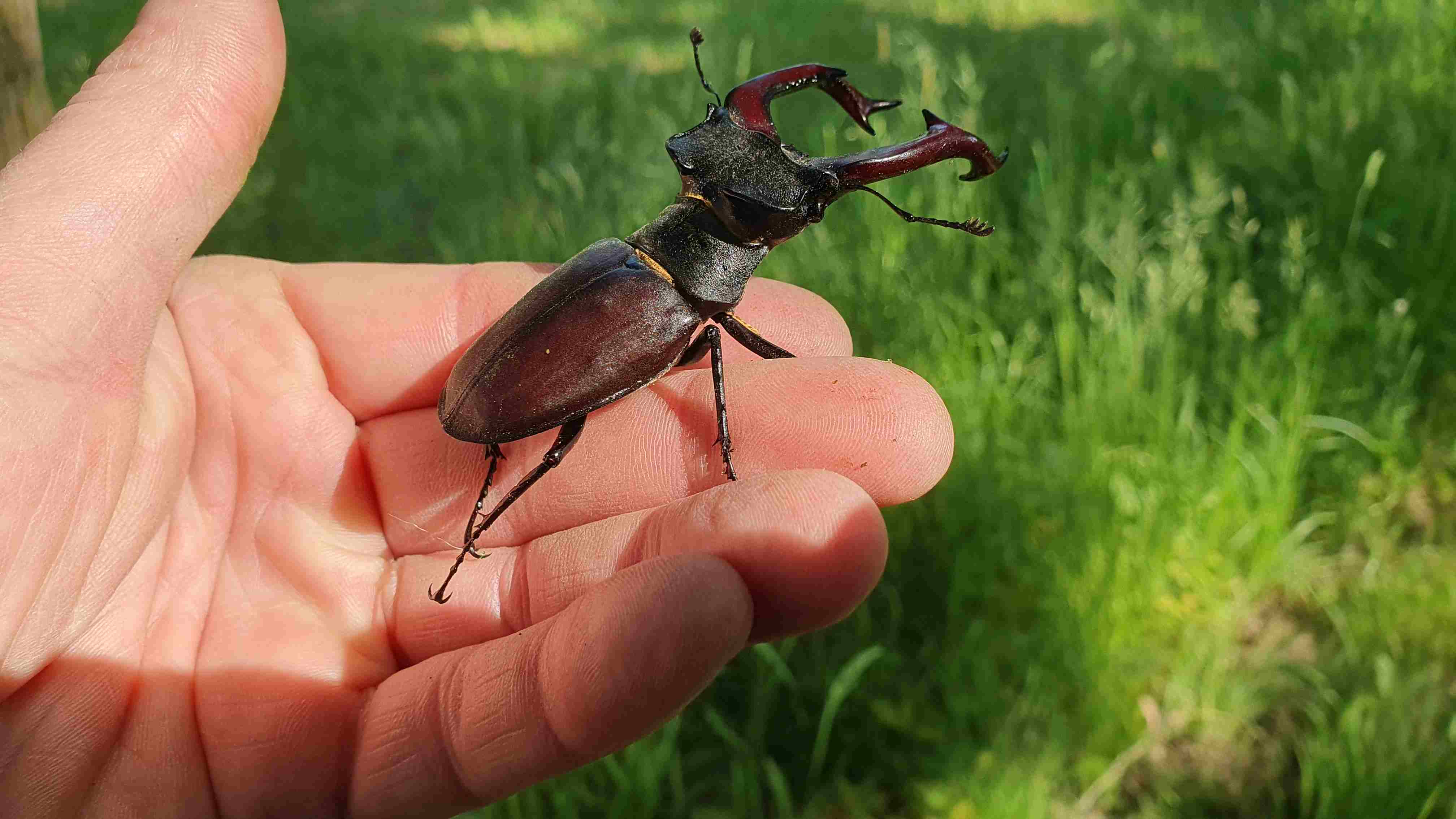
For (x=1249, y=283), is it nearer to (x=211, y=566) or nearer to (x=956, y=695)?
(x=956, y=695)

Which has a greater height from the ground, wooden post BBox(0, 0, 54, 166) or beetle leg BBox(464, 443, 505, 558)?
wooden post BBox(0, 0, 54, 166)

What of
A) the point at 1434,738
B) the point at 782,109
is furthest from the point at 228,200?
the point at 782,109

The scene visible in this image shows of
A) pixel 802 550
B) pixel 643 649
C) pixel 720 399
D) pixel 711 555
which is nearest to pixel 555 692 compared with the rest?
pixel 643 649

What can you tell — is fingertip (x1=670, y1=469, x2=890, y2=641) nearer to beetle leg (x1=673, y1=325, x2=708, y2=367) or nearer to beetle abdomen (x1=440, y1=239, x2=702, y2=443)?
beetle abdomen (x1=440, y1=239, x2=702, y2=443)

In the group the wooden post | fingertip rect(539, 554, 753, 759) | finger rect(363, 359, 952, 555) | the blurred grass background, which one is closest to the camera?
fingertip rect(539, 554, 753, 759)

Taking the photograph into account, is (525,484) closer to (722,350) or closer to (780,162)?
(722,350)

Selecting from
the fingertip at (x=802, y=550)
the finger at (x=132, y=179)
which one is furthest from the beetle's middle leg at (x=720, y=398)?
the finger at (x=132, y=179)

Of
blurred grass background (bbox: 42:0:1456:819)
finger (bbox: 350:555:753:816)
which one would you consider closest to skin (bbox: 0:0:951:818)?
finger (bbox: 350:555:753:816)
